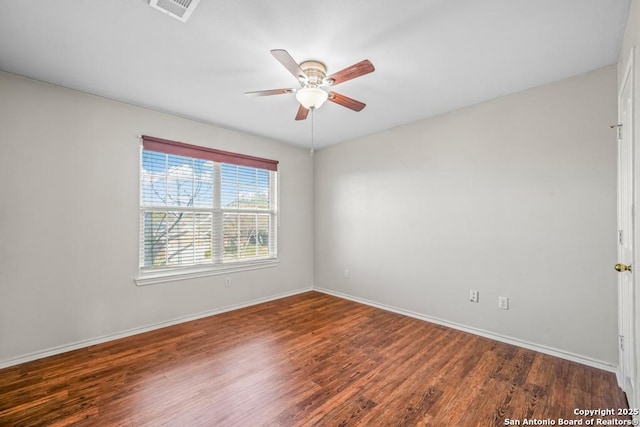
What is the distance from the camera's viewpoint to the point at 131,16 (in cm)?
171

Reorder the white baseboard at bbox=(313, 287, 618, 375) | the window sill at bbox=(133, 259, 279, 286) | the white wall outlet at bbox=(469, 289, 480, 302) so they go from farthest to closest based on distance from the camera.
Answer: the window sill at bbox=(133, 259, 279, 286), the white wall outlet at bbox=(469, 289, 480, 302), the white baseboard at bbox=(313, 287, 618, 375)

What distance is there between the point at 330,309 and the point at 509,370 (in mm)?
2098

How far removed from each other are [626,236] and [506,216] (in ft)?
3.36

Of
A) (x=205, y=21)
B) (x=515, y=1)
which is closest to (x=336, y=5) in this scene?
(x=205, y=21)

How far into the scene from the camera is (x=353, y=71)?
190 centimetres

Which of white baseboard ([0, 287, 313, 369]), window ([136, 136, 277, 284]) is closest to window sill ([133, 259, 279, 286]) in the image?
window ([136, 136, 277, 284])

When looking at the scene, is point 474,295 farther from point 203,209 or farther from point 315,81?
point 203,209

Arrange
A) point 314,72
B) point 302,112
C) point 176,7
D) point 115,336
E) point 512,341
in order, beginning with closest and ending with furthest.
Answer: point 176,7 < point 314,72 < point 302,112 < point 512,341 < point 115,336

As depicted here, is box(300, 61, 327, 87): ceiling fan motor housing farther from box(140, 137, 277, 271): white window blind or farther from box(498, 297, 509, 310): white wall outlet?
box(498, 297, 509, 310): white wall outlet

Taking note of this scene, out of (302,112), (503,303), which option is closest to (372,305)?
(503,303)

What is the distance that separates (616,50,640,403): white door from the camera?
158 centimetres

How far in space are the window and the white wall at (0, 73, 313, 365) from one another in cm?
16

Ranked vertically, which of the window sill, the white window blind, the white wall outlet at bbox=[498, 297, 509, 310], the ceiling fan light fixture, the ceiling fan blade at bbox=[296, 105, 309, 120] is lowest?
the white wall outlet at bbox=[498, 297, 509, 310]

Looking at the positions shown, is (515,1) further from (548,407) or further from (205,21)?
(548,407)
